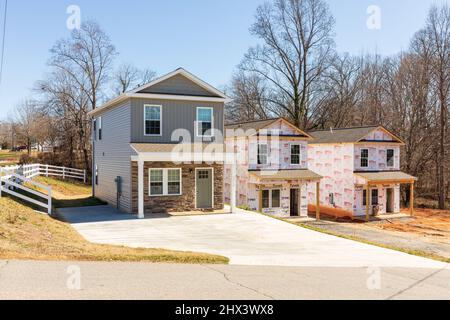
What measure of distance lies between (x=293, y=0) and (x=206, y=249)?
36.9 m

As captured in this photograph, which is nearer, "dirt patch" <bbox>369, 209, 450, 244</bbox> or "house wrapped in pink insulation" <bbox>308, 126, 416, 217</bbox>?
"dirt patch" <bbox>369, 209, 450, 244</bbox>

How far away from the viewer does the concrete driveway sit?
1237cm

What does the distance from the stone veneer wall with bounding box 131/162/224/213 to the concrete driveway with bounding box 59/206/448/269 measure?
1.16 m

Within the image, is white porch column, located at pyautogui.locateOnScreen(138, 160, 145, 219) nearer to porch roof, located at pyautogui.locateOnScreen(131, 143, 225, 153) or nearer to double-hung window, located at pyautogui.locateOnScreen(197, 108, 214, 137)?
porch roof, located at pyautogui.locateOnScreen(131, 143, 225, 153)

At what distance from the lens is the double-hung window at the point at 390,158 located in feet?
111

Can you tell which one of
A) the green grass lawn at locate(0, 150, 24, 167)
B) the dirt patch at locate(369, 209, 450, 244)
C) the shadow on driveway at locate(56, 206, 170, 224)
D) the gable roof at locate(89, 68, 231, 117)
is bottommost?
the dirt patch at locate(369, 209, 450, 244)

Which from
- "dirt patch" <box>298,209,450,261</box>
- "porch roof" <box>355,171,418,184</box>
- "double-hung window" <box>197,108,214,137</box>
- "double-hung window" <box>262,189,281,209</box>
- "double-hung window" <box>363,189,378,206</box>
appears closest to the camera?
"dirt patch" <box>298,209,450,261</box>

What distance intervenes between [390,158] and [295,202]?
9245 millimetres

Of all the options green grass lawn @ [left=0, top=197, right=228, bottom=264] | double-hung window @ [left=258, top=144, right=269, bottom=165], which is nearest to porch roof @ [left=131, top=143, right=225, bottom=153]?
green grass lawn @ [left=0, top=197, right=228, bottom=264]

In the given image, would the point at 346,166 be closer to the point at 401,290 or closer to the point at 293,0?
the point at 293,0

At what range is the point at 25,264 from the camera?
8.73 meters

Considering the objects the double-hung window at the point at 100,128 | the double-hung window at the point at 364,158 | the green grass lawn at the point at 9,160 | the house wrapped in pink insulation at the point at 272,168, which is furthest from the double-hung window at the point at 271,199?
the green grass lawn at the point at 9,160

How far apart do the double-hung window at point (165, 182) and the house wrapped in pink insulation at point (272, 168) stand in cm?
816
